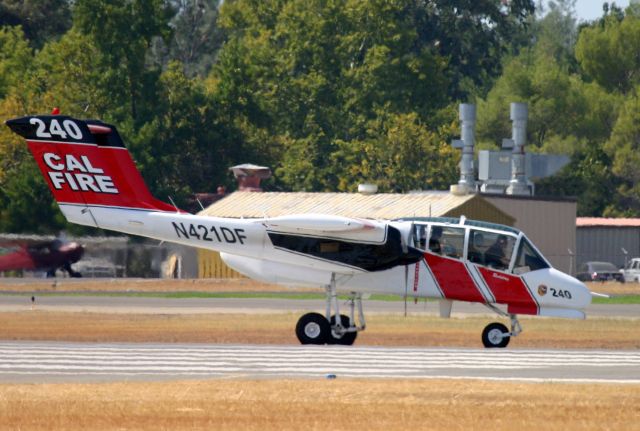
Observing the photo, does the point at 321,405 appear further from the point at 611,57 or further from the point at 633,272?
the point at 611,57

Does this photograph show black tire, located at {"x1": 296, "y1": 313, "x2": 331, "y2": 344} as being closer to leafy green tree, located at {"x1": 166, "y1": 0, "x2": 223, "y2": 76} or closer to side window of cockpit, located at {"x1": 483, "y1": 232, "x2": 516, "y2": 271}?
side window of cockpit, located at {"x1": 483, "y1": 232, "x2": 516, "y2": 271}

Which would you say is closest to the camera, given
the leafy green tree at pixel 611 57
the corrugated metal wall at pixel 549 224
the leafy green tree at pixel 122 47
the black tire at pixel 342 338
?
the black tire at pixel 342 338

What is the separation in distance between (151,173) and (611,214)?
1181 inches

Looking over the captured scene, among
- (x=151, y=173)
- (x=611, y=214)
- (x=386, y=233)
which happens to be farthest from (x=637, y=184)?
(x=386, y=233)

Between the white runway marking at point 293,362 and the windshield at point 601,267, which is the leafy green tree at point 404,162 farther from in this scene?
the white runway marking at point 293,362

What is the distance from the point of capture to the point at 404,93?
103125 mm

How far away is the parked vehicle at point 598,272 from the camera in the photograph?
7494cm

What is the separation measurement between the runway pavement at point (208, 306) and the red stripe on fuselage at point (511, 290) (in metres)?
13.9

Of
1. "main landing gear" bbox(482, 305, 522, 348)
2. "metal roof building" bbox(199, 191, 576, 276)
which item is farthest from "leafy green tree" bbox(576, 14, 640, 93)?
"main landing gear" bbox(482, 305, 522, 348)

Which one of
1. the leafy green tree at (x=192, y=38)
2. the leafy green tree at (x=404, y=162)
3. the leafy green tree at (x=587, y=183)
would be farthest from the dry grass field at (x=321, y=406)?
the leafy green tree at (x=192, y=38)

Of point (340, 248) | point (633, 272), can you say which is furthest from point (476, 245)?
point (633, 272)

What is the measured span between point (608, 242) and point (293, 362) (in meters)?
59.3

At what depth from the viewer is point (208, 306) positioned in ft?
158

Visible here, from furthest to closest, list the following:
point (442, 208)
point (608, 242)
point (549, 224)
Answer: point (608, 242), point (549, 224), point (442, 208)
